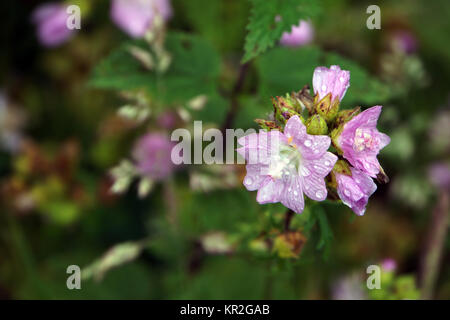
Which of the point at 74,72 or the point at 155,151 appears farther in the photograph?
the point at 74,72

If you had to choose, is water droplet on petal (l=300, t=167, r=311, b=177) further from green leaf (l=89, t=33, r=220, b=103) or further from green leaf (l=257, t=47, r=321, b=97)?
green leaf (l=89, t=33, r=220, b=103)

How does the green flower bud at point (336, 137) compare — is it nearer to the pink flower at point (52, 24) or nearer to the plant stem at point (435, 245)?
the plant stem at point (435, 245)

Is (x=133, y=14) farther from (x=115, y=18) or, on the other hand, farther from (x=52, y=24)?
(x=52, y=24)

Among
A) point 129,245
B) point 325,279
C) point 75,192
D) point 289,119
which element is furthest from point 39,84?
point 289,119

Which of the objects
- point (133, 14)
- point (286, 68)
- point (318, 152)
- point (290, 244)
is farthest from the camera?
point (133, 14)

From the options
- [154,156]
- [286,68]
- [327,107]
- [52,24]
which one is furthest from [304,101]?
[52,24]
